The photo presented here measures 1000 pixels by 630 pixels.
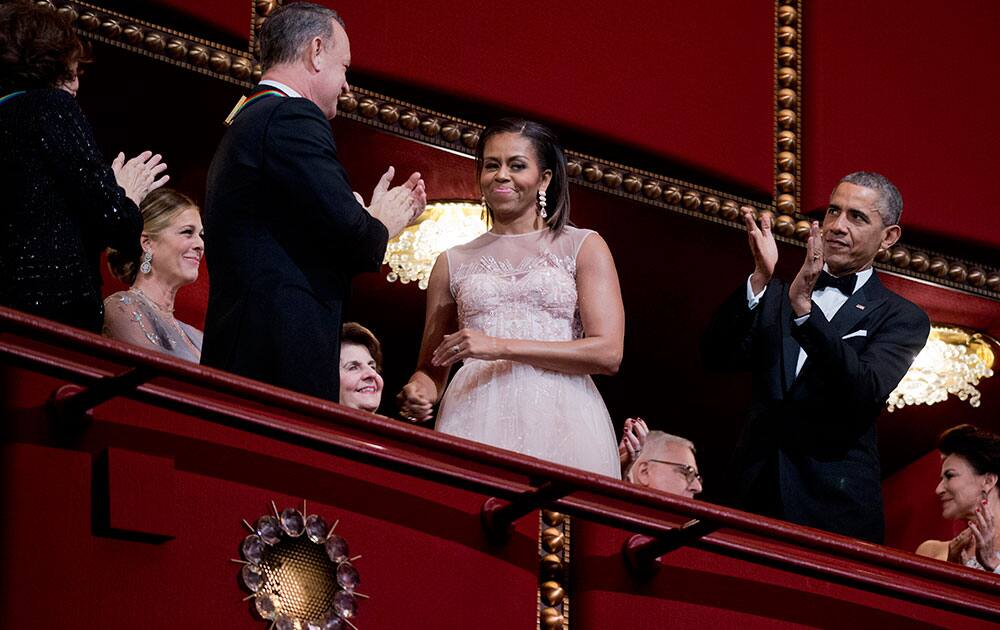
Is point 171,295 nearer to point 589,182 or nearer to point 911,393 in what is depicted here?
point 589,182

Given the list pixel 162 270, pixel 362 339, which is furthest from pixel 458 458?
pixel 162 270

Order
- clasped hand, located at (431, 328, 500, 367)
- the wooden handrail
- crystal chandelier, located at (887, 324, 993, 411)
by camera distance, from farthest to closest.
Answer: crystal chandelier, located at (887, 324, 993, 411) < clasped hand, located at (431, 328, 500, 367) < the wooden handrail

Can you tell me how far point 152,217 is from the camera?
411cm

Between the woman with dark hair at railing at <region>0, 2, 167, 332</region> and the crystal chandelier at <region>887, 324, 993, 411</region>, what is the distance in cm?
319

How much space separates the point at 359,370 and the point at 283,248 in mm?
955

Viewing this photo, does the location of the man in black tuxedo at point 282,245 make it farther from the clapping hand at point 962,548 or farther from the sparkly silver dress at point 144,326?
the clapping hand at point 962,548

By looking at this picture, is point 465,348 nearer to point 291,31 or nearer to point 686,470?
point 291,31

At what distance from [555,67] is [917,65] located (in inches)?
47.7

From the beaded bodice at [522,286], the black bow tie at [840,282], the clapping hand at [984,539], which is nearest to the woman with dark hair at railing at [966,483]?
the clapping hand at [984,539]

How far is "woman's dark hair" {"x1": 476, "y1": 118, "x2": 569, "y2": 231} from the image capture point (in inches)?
157

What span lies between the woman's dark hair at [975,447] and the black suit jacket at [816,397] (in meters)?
0.85

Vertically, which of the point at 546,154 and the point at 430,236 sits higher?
the point at 430,236

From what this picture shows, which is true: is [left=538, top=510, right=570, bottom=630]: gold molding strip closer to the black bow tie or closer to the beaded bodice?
the beaded bodice

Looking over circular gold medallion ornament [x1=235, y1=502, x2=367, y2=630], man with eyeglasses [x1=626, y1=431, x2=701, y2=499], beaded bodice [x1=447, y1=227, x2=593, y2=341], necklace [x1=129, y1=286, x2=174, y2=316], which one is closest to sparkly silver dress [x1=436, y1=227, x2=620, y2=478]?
beaded bodice [x1=447, y1=227, x2=593, y2=341]
